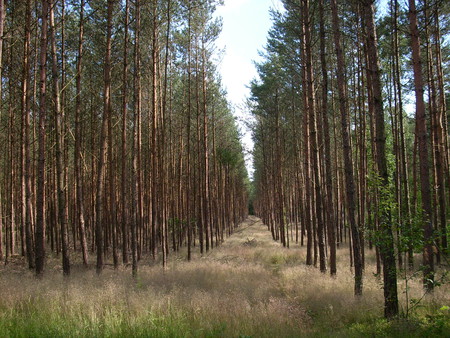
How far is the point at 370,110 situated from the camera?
38.2 feet

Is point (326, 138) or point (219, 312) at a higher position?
point (326, 138)

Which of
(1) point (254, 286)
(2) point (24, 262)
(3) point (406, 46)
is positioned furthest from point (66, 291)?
(3) point (406, 46)

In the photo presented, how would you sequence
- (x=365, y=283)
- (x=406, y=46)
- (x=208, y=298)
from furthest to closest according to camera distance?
(x=406, y=46), (x=365, y=283), (x=208, y=298)

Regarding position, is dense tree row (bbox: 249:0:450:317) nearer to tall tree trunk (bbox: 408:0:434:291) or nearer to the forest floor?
tall tree trunk (bbox: 408:0:434:291)

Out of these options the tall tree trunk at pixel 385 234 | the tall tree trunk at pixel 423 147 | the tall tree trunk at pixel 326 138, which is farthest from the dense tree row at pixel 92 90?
the tall tree trunk at pixel 423 147

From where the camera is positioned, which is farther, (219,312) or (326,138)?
(326,138)

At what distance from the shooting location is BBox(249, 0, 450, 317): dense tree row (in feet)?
21.0

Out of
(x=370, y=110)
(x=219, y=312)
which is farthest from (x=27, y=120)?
(x=370, y=110)

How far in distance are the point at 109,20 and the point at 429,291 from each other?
12.4 m

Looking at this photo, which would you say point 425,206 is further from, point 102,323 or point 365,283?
point 102,323

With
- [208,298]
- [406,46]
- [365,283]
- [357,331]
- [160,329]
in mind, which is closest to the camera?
[160,329]

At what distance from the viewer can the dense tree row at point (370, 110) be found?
639cm

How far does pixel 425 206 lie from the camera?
7426 mm

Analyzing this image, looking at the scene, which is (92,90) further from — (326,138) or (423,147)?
(423,147)
